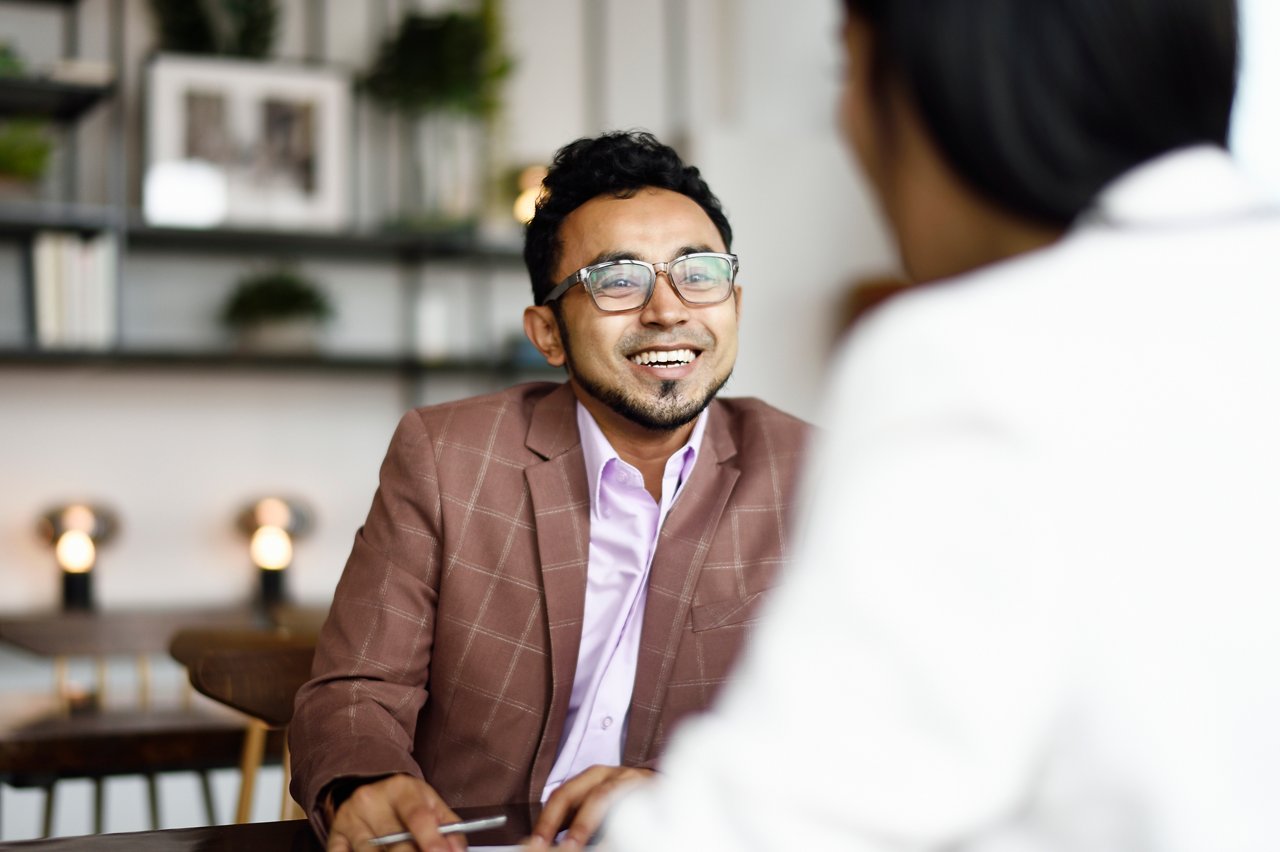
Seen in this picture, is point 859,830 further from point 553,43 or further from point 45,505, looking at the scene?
point 553,43

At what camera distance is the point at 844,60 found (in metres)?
0.78

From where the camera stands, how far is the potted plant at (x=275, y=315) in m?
4.20

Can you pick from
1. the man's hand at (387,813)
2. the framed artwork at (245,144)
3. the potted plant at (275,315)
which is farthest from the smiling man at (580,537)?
the framed artwork at (245,144)

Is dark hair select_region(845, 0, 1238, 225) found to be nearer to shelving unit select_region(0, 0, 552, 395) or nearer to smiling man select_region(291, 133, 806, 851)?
smiling man select_region(291, 133, 806, 851)

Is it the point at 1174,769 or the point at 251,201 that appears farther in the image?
the point at 251,201

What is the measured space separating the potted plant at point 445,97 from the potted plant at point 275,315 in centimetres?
44

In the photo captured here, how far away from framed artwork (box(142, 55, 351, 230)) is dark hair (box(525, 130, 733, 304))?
2.49 m

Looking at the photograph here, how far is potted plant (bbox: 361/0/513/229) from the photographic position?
432 cm

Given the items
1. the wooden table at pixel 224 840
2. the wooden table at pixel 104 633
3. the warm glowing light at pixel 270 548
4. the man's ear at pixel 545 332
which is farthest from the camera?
the warm glowing light at pixel 270 548

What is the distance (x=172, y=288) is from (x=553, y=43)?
1620 millimetres

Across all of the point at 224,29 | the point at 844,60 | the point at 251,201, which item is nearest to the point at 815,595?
the point at 844,60

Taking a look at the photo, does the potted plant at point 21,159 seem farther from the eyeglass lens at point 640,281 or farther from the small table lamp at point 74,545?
the eyeglass lens at point 640,281

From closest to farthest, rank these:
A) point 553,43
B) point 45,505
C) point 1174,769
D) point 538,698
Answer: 1. point 1174,769
2. point 538,698
3. point 45,505
4. point 553,43

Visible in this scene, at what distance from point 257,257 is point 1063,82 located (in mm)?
4045
